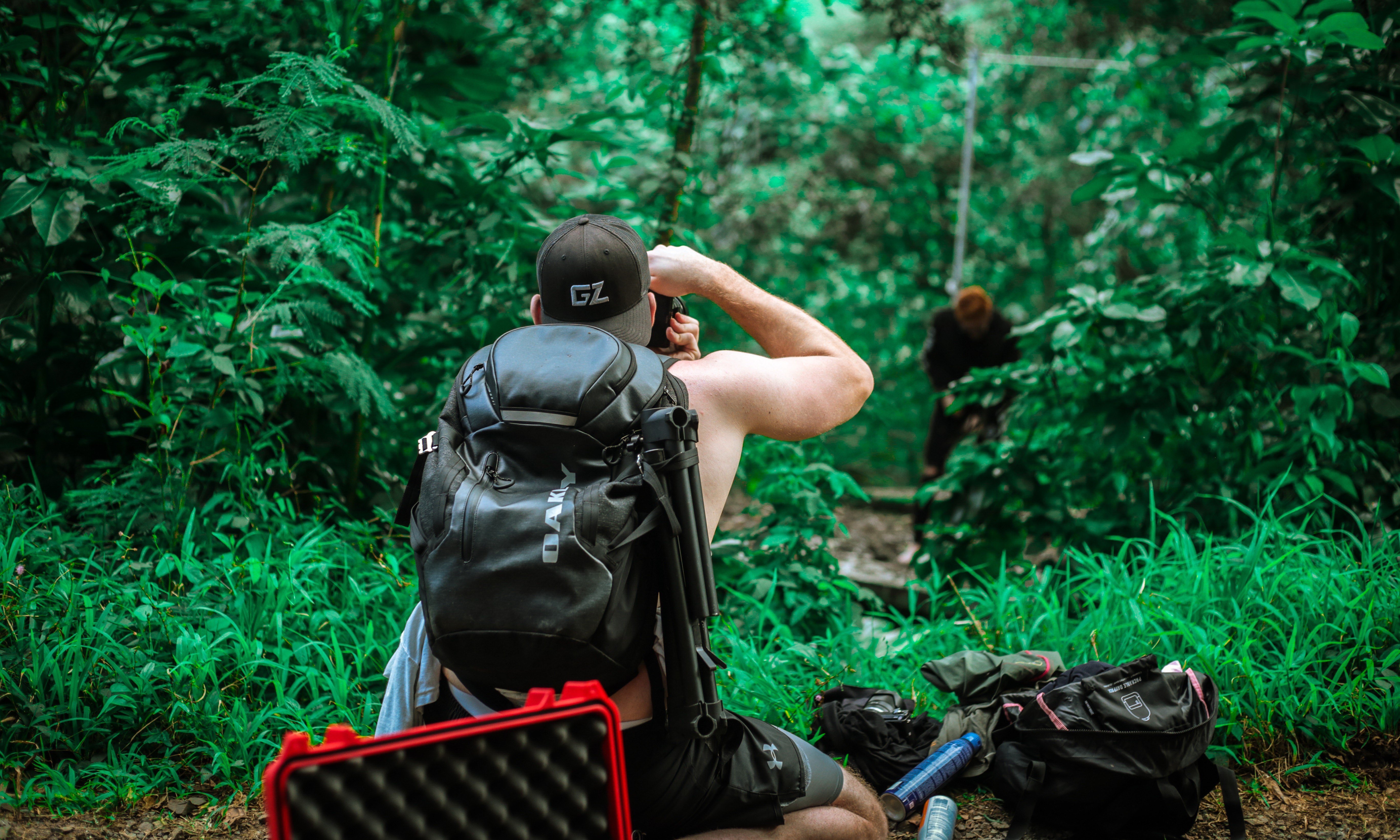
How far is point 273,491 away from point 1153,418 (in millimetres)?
3504

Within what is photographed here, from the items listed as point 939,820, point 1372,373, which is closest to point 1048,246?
point 1372,373


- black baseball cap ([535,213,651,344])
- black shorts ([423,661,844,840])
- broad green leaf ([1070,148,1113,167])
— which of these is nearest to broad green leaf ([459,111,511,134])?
black baseball cap ([535,213,651,344])

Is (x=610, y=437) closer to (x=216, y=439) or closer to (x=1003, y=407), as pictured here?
(x=216, y=439)

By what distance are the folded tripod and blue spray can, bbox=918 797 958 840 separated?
84cm

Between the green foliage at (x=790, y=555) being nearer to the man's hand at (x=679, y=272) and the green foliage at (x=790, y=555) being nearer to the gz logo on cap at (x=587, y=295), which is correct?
the man's hand at (x=679, y=272)

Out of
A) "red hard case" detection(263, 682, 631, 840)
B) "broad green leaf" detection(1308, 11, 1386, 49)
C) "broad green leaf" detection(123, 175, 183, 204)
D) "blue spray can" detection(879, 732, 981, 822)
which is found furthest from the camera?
"broad green leaf" detection(1308, 11, 1386, 49)

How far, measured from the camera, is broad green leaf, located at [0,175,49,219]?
293cm

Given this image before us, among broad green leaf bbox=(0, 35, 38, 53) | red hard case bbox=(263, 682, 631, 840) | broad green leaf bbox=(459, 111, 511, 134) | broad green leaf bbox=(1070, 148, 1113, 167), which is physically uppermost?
broad green leaf bbox=(1070, 148, 1113, 167)

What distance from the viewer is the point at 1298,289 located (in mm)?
3441

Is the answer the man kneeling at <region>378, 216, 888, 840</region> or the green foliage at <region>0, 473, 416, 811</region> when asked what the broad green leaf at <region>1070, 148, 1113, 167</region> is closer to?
the man kneeling at <region>378, 216, 888, 840</region>

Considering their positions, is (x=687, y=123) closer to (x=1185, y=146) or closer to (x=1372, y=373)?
(x=1185, y=146)

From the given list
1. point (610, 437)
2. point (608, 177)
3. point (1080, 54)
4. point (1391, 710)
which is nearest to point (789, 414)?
point (610, 437)

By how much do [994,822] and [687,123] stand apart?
119 inches

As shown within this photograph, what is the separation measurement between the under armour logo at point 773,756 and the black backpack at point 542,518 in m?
0.41
